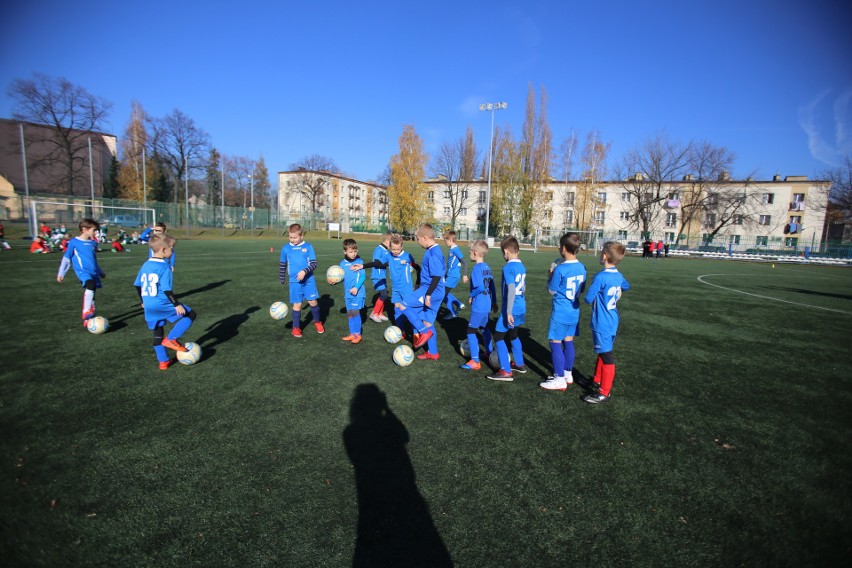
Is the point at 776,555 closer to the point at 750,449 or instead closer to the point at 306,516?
the point at 750,449

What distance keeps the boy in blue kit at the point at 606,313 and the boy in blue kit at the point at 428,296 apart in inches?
88.9

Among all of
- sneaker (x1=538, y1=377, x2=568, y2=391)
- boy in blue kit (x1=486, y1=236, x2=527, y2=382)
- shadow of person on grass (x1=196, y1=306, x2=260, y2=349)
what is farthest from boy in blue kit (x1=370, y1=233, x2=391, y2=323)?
sneaker (x1=538, y1=377, x2=568, y2=391)

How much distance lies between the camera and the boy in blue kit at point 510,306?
17.2 feet

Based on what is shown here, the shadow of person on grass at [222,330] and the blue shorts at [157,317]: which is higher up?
the blue shorts at [157,317]

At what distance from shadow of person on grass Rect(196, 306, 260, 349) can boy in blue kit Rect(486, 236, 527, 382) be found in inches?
190

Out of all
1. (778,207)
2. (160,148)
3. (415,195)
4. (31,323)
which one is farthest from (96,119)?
(778,207)

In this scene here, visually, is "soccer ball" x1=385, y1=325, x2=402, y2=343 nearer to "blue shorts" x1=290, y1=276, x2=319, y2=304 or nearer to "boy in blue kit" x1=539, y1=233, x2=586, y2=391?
"blue shorts" x1=290, y1=276, x2=319, y2=304

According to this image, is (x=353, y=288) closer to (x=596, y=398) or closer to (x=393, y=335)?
(x=393, y=335)

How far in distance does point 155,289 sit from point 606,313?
612cm

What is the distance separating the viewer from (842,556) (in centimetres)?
267

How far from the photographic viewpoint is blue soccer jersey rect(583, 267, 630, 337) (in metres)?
4.94

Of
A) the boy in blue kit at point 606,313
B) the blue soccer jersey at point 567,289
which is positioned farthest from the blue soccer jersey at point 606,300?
the blue soccer jersey at point 567,289

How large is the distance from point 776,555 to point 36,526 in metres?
5.10

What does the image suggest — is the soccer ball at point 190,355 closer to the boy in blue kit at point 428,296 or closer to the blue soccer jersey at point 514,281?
the boy in blue kit at point 428,296
